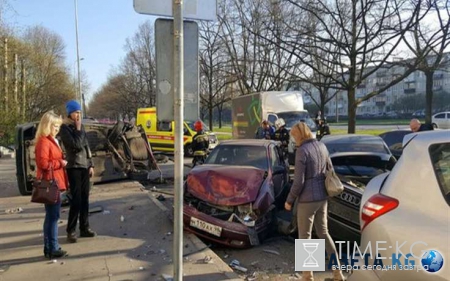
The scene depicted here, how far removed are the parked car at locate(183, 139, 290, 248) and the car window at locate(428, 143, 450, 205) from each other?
3.37 meters

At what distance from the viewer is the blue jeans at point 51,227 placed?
4.72 metres

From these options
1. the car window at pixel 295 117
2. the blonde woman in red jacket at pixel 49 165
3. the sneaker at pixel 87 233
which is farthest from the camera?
the car window at pixel 295 117

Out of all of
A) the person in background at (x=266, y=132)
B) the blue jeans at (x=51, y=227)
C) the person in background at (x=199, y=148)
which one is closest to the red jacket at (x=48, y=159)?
the blue jeans at (x=51, y=227)

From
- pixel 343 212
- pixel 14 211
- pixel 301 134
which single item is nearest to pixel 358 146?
pixel 343 212

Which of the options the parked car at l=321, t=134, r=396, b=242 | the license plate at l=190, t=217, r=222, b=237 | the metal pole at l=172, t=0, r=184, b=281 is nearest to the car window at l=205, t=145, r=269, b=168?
the parked car at l=321, t=134, r=396, b=242

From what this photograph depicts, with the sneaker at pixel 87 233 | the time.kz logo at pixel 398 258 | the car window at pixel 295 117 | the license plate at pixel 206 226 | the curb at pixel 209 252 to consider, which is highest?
the car window at pixel 295 117

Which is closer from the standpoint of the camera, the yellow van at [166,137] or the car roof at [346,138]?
the car roof at [346,138]

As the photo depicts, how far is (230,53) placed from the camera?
1214 inches

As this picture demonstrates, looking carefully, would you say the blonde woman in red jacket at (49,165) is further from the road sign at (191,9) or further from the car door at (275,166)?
the car door at (275,166)

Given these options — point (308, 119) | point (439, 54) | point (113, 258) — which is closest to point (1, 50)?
point (308, 119)

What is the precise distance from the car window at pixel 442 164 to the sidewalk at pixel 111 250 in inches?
98.3

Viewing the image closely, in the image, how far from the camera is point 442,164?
254 centimetres

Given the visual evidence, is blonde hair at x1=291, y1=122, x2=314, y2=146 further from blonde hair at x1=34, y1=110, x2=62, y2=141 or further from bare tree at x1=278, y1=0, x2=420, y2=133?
bare tree at x1=278, y1=0, x2=420, y2=133

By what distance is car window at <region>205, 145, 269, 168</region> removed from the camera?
6977mm
